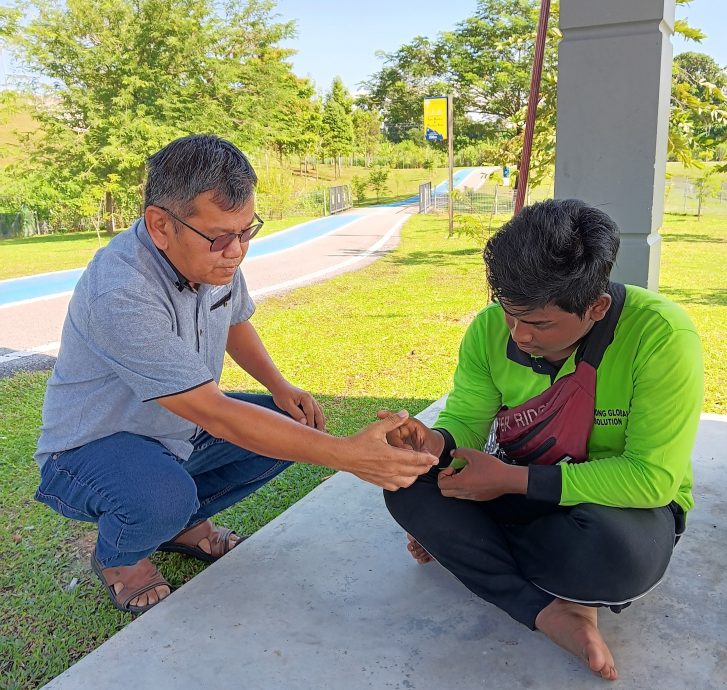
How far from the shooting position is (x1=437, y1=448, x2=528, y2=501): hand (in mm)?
1788

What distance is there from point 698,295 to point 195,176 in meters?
7.95

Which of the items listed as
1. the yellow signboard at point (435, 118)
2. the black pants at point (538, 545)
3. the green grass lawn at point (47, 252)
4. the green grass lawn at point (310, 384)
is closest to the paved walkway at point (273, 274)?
the green grass lawn at point (310, 384)

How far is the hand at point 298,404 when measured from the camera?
8.16ft

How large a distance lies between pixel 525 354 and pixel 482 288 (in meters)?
7.47

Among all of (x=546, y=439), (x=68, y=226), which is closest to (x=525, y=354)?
(x=546, y=439)

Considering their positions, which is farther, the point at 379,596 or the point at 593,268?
the point at 379,596

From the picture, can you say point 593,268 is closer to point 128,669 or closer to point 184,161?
point 184,161

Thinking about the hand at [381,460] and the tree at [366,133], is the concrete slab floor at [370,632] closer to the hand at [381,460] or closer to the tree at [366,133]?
the hand at [381,460]

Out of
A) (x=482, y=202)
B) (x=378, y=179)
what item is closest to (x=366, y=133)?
(x=378, y=179)

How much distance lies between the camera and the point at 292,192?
85.6 feet

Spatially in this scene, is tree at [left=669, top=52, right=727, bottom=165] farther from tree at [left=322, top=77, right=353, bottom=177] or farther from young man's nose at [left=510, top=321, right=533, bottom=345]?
tree at [left=322, top=77, right=353, bottom=177]

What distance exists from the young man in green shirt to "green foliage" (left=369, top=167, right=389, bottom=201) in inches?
1290

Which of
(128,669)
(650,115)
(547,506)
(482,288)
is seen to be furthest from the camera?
(482,288)

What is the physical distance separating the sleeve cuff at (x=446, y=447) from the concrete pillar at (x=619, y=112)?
1075mm
